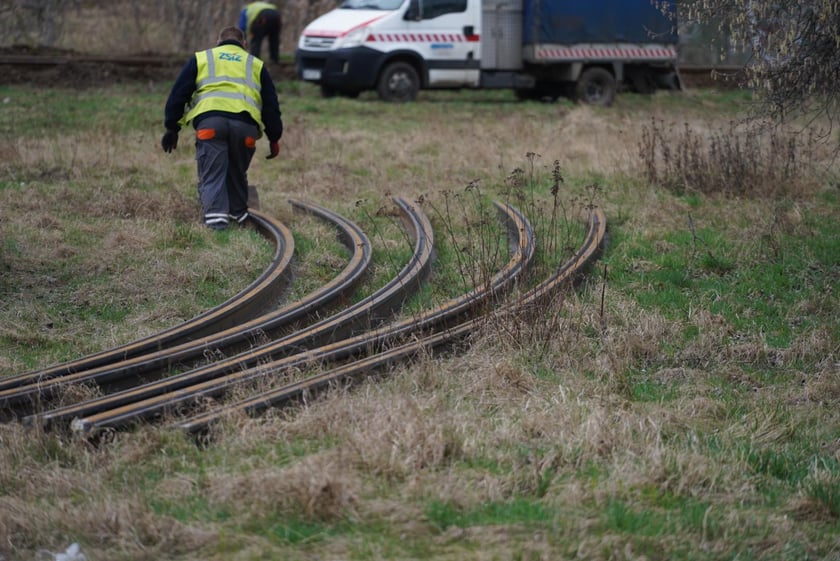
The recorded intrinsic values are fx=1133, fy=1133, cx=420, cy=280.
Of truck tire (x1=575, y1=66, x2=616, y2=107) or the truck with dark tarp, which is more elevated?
the truck with dark tarp

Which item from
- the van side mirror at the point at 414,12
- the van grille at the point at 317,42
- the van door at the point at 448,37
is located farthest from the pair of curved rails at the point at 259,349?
the van door at the point at 448,37

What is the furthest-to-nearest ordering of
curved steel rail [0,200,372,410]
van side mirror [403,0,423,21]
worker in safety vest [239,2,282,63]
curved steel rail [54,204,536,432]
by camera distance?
worker in safety vest [239,2,282,63], van side mirror [403,0,423,21], curved steel rail [0,200,372,410], curved steel rail [54,204,536,432]

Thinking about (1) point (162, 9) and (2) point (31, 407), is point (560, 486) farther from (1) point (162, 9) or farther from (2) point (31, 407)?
(1) point (162, 9)

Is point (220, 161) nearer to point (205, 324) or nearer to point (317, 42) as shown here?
point (205, 324)

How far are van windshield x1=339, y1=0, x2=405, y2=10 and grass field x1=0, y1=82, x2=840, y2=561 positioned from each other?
819cm

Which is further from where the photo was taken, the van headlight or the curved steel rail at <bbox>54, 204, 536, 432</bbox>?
the van headlight

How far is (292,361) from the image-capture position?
20.9ft

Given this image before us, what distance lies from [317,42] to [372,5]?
135 cm

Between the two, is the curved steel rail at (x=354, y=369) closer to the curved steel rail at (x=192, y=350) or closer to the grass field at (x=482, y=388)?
the grass field at (x=482, y=388)

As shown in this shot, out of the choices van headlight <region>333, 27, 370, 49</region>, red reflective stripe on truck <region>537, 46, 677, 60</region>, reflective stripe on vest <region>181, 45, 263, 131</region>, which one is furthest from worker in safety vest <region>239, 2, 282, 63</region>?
reflective stripe on vest <region>181, 45, 263, 131</region>

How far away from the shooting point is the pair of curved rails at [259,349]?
5645 millimetres

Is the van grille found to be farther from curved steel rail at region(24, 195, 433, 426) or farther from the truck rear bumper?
curved steel rail at region(24, 195, 433, 426)

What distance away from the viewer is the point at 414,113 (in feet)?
65.8

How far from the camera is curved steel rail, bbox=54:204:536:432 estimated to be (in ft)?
17.8
